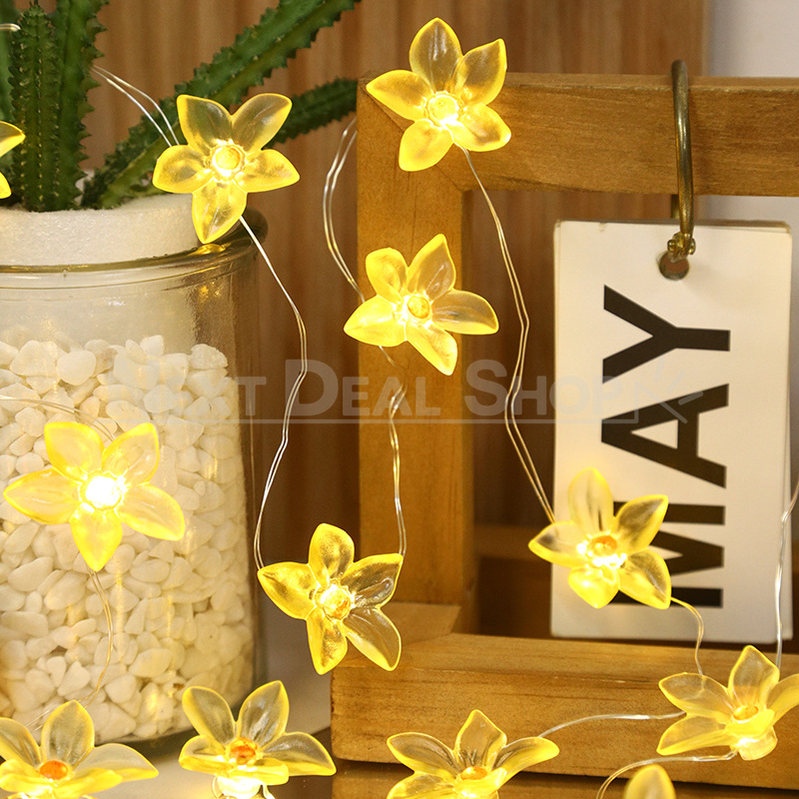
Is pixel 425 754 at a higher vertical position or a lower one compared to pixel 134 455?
lower

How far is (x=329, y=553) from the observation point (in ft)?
1.30

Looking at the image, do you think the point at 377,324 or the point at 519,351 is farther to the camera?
the point at 519,351

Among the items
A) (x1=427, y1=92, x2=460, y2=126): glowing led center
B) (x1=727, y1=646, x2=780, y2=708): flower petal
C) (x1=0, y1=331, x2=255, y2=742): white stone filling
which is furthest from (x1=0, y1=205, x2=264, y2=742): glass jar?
(x1=727, y1=646, x2=780, y2=708): flower petal

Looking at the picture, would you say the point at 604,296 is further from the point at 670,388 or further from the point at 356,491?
the point at 356,491

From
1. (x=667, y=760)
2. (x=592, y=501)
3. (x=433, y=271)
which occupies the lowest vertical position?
(x=667, y=760)

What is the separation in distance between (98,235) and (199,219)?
0.05 metres

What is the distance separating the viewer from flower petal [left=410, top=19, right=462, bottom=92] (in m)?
Answer: 0.38

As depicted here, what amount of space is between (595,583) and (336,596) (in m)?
0.12

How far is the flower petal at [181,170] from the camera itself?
1.24 feet

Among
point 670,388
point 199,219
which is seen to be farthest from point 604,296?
point 199,219

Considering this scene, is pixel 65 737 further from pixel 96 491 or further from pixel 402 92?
pixel 402 92

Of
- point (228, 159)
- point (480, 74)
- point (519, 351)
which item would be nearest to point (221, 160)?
point (228, 159)

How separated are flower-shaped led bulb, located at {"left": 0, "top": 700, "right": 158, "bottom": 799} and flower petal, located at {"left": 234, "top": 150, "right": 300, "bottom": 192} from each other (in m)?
0.21

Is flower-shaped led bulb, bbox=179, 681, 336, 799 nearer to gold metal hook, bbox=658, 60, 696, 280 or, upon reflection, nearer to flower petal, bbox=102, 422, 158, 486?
flower petal, bbox=102, 422, 158, 486
